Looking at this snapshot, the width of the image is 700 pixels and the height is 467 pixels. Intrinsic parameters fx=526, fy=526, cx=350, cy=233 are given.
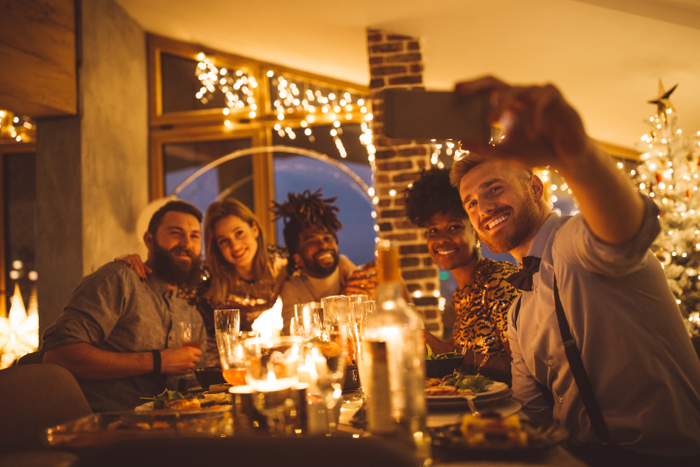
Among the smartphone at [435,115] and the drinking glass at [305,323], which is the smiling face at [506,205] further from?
the smartphone at [435,115]

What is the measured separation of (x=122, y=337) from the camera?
2.49 metres

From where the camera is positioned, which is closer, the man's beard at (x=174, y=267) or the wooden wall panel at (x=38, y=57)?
the man's beard at (x=174, y=267)

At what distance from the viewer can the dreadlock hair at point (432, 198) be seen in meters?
2.58

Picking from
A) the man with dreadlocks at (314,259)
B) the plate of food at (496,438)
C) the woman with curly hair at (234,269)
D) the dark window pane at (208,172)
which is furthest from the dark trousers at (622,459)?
the dark window pane at (208,172)

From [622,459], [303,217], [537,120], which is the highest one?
[303,217]

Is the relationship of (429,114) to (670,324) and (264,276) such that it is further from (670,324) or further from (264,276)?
(264,276)

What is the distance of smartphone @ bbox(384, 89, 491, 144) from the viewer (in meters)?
0.87

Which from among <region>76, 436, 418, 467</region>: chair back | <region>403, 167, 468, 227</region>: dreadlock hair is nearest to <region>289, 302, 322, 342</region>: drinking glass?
<region>76, 436, 418, 467</region>: chair back

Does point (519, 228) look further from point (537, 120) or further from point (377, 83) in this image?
point (377, 83)

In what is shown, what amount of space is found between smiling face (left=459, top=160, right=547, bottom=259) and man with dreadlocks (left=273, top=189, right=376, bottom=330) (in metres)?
1.40

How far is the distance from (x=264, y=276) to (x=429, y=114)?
8.69 ft

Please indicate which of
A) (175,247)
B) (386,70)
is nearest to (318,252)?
(175,247)

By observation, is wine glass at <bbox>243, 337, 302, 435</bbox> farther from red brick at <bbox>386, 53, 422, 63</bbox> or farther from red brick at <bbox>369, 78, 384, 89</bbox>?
red brick at <bbox>386, 53, 422, 63</bbox>

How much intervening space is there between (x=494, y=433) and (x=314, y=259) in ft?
7.55
